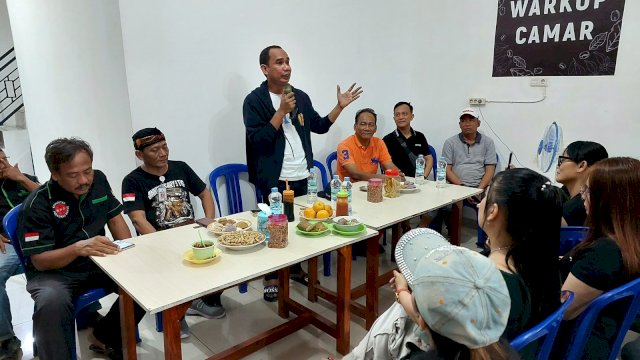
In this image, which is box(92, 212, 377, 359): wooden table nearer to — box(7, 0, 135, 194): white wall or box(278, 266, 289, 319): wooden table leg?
box(278, 266, 289, 319): wooden table leg

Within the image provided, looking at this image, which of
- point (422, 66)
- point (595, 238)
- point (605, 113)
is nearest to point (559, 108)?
point (605, 113)

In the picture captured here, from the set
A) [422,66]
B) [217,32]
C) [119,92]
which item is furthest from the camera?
[422,66]

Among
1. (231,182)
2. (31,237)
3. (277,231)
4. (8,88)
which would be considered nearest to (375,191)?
(277,231)

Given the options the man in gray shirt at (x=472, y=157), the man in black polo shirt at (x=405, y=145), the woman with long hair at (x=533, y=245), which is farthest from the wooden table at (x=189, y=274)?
the man in gray shirt at (x=472, y=157)

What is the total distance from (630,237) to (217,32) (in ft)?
8.93

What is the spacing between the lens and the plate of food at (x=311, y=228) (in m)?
1.99

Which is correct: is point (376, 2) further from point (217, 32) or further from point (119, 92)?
point (119, 92)

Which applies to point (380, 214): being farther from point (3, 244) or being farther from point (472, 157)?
point (3, 244)

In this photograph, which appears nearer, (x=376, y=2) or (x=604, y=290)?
(x=604, y=290)

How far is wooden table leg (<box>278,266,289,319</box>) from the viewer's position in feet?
8.32

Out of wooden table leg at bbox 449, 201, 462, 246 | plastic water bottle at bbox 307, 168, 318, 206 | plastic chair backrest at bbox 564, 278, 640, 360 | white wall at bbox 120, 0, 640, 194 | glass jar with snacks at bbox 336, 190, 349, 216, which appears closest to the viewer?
plastic chair backrest at bbox 564, 278, 640, 360

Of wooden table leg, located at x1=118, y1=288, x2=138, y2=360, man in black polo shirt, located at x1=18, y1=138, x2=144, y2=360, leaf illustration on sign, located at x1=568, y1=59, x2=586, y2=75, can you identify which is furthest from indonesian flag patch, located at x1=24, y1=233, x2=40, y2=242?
leaf illustration on sign, located at x1=568, y1=59, x2=586, y2=75

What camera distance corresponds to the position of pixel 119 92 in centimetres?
275

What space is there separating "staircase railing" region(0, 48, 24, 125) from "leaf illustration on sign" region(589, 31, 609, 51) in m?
7.67
